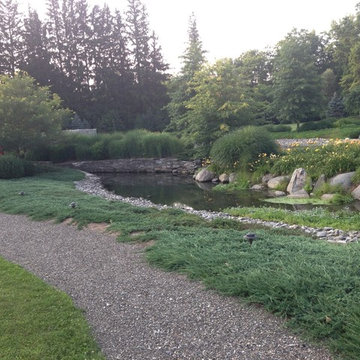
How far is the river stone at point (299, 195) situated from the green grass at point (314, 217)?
2.52 metres

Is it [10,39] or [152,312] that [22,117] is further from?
[10,39]

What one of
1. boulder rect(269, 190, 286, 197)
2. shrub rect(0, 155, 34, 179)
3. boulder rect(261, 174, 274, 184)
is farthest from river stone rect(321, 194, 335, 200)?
shrub rect(0, 155, 34, 179)

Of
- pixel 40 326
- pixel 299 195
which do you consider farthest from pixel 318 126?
pixel 40 326

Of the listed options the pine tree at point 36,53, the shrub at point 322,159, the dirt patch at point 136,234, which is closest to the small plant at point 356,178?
the shrub at point 322,159

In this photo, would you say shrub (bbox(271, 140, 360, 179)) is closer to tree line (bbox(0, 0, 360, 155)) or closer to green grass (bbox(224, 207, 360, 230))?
green grass (bbox(224, 207, 360, 230))

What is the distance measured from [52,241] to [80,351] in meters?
3.64

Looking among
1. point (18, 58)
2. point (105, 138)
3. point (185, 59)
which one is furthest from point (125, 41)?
point (105, 138)

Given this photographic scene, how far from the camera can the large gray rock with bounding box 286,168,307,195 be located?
12430 millimetres

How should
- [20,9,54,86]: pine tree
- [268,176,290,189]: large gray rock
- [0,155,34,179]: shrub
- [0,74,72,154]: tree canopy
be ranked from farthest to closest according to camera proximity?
[20,9,54,86]: pine tree, [0,74,72,154]: tree canopy, [0,155,34,179]: shrub, [268,176,290,189]: large gray rock

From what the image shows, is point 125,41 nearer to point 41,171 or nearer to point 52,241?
point 41,171

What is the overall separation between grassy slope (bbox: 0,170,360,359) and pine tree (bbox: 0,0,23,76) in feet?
119

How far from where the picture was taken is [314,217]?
8273mm

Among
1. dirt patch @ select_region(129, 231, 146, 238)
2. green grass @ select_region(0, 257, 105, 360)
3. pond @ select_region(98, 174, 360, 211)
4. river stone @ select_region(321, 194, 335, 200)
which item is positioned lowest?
pond @ select_region(98, 174, 360, 211)

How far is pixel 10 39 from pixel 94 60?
28.3ft
